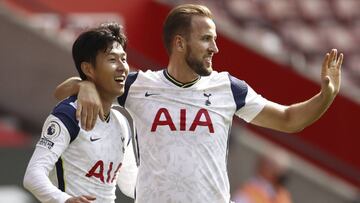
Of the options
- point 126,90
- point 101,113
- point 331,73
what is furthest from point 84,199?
point 331,73

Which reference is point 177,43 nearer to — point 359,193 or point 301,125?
point 301,125

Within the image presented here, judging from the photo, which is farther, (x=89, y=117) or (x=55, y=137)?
(x=89, y=117)

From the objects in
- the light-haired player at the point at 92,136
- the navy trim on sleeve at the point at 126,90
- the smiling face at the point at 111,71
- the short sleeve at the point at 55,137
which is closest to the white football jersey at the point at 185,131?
the navy trim on sleeve at the point at 126,90

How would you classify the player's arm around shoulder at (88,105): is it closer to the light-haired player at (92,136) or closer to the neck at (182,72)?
the light-haired player at (92,136)

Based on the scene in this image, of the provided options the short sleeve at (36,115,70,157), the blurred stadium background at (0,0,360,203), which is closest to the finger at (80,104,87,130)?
the short sleeve at (36,115,70,157)

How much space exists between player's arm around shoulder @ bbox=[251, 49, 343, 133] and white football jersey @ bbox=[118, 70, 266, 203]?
0.23 ft

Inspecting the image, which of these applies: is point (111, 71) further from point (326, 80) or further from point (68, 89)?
point (326, 80)

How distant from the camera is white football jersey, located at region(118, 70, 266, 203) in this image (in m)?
5.97

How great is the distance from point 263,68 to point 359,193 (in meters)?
1.79

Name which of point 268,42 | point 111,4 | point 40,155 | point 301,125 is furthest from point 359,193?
point 40,155

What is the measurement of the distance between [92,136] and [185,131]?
0.50 m

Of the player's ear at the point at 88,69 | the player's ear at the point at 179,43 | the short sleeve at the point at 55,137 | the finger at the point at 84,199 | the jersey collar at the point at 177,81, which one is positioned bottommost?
the finger at the point at 84,199

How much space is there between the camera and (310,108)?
5.97 metres

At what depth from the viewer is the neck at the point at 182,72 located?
6145mm
